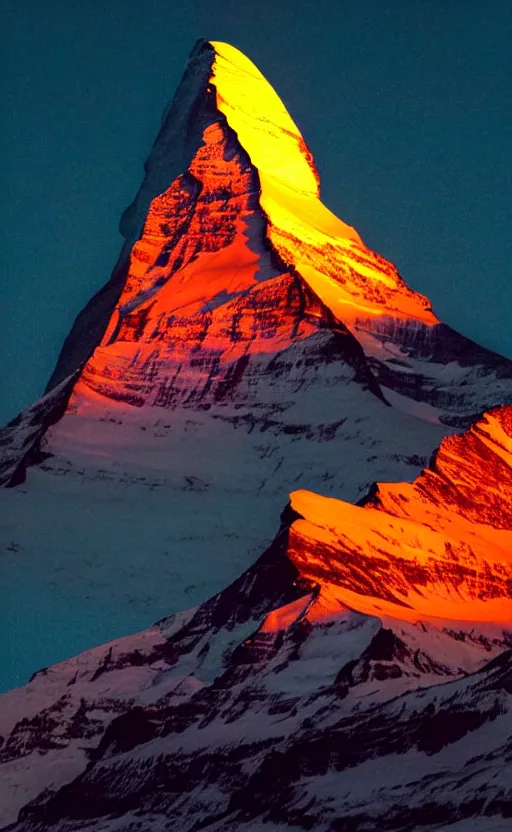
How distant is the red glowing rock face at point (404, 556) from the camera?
565 ft

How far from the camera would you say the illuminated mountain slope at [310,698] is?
142250mm

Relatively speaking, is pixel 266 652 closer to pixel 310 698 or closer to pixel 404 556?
pixel 310 698

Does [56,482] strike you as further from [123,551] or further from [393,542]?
[393,542]

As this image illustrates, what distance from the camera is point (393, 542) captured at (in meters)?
178

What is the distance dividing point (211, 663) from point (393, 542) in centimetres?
1527

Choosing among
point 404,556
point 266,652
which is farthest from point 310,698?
point 404,556

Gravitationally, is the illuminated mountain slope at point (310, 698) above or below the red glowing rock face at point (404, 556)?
below

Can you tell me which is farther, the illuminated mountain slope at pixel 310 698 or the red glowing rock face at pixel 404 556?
the red glowing rock face at pixel 404 556

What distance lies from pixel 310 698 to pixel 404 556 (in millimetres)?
22872

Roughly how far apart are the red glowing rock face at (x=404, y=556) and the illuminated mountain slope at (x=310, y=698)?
0.45 ft

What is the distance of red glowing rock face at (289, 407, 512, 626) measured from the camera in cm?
17225

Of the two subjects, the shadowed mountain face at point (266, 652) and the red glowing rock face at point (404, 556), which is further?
the red glowing rock face at point (404, 556)

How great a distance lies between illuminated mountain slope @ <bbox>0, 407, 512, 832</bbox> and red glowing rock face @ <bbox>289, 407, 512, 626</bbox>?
138mm

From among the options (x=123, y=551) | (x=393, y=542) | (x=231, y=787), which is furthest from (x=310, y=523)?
(x=231, y=787)
